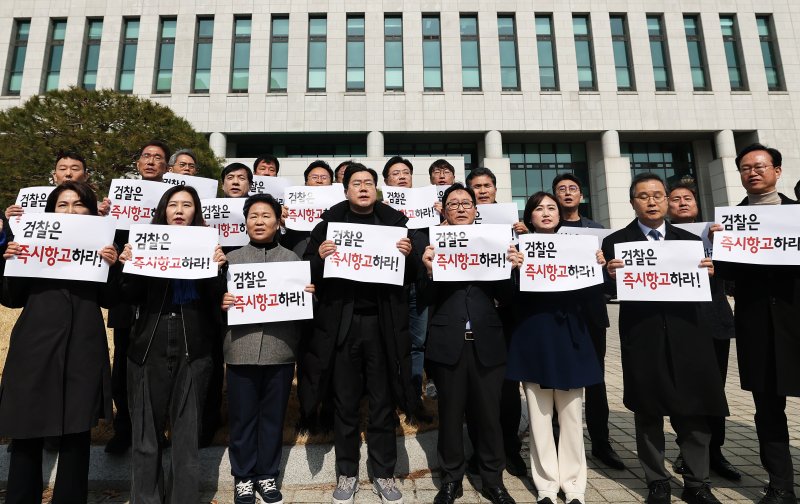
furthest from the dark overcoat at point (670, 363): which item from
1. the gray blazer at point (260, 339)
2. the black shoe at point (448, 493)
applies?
the gray blazer at point (260, 339)

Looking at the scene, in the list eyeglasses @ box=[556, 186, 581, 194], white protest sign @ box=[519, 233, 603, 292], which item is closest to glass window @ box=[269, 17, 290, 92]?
eyeglasses @ box=[556, 186, 581, 194]

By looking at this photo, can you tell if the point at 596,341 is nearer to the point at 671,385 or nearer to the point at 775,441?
the point at 671,385

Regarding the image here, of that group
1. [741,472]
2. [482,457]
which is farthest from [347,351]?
[741,472]

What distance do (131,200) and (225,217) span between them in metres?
0.94

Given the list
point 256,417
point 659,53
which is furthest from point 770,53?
point 256,417

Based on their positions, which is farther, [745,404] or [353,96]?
[353,96]

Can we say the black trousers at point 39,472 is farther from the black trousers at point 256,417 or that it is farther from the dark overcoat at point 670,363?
the dark overcoat at point 670,363

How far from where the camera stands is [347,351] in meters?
3.57

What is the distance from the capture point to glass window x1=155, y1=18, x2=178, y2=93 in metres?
27.3

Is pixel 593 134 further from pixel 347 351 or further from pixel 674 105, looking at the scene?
pixel 347 351

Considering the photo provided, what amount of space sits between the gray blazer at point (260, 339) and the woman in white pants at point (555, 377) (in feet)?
6.18

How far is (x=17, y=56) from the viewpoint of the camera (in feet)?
90.8

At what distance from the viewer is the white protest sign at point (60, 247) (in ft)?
10.0

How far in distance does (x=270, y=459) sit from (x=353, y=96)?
1026 inches
